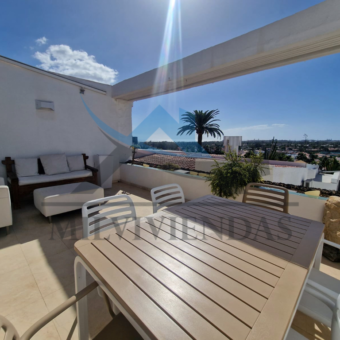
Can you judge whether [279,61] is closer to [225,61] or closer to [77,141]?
[225,61]

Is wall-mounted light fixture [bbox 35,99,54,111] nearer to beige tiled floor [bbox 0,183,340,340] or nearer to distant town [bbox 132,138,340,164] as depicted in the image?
beige tiled floor [bbox 0,183,340,340]

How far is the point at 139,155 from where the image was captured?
6.09 meters

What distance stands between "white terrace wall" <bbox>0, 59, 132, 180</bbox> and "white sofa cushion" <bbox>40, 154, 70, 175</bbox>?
29cm

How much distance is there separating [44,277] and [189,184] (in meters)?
2.94

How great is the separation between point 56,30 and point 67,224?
12.5 ft

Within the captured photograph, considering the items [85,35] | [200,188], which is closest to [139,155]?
[200,188]

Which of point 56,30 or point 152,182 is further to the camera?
point 152,182

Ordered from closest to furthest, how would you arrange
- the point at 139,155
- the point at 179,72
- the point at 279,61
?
1. the point at 279,61
2. the point at 179,72
3. the point at 139,155

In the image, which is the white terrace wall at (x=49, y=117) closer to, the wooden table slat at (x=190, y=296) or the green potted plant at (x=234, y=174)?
the green potted plant at (x=234, y=174)

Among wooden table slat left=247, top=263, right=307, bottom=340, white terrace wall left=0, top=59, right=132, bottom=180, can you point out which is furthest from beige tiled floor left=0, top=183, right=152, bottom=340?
white terrace wall left=0, top=59, right=132, bottom=180

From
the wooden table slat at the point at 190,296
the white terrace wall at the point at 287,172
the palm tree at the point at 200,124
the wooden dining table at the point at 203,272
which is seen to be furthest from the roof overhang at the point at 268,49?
the wooden table slat at the point at 190,296

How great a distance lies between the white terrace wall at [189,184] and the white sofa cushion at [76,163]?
1.29 metres

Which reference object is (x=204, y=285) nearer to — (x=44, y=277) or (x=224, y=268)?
(x=224, y=268)

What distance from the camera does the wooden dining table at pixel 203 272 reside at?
0.66 metres
